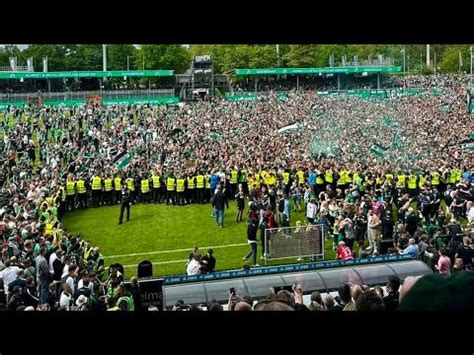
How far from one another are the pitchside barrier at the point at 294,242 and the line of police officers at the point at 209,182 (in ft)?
10.9

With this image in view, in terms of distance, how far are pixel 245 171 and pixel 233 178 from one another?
1.19 ft

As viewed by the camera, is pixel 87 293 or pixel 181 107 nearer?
pixel 87 293

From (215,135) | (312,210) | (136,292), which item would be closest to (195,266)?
(136,292)

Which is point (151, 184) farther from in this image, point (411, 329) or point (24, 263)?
point (411, 329)

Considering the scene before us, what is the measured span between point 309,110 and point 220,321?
17.3m

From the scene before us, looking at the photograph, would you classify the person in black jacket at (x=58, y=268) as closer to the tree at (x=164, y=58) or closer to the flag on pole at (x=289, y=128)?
the flag on pole at (x=289, y=128)

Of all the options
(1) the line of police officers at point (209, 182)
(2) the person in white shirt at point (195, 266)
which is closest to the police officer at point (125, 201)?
(1) the line of police officers at point (209, 182)

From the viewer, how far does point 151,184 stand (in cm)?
1479

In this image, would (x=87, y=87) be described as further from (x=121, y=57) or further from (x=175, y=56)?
(x=175, y=56)

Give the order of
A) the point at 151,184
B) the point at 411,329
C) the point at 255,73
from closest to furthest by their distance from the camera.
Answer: the point at 411,329 → the point at 151,184 → the point at 255,73

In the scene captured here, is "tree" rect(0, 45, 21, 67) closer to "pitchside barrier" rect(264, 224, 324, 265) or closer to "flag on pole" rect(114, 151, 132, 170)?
"flag on pole" rect(114, 151, 132, 170)

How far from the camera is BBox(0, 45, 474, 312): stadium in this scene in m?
7.26

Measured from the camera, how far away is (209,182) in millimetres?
14844
